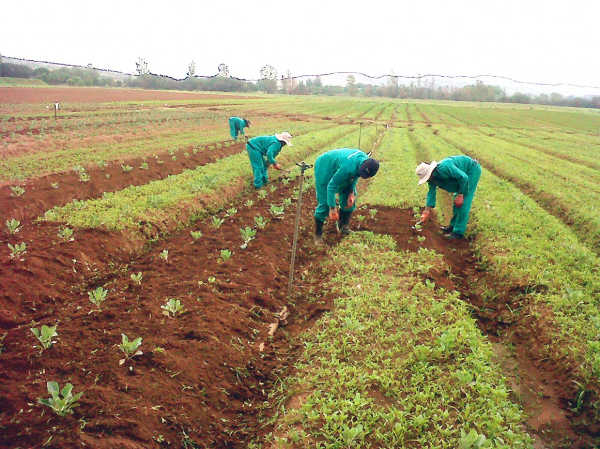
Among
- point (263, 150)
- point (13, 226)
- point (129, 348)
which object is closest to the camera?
point (129, 348)

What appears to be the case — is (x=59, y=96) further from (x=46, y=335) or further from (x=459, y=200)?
(x=459, y=200)

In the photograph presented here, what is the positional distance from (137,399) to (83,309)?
6.84 ft

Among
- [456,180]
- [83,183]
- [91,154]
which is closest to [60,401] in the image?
[456,180]

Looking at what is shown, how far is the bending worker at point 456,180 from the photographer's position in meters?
7.21

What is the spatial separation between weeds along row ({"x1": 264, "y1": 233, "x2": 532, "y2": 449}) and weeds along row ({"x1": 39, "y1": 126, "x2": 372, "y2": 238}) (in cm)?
476

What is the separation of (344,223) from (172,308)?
14.5ft

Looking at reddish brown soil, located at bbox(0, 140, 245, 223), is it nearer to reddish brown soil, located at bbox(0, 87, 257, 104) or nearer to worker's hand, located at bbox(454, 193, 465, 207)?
worker's hand, located at bbox(454, 193, 465, 207)

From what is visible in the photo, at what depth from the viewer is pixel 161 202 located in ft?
28.6

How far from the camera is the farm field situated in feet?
11.0

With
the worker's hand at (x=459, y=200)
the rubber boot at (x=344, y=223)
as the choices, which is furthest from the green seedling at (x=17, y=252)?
the worker's hand at (x=459, y=200)

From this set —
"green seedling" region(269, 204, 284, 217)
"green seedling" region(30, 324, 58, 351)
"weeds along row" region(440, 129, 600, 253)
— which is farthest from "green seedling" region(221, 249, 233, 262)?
"weeds along row" region(440, 129, 600, 253)

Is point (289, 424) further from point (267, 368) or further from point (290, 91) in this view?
point (290, 91)

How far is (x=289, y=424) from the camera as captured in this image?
138 inches

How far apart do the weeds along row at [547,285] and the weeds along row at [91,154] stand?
42.1 ft
